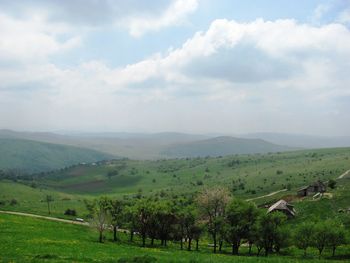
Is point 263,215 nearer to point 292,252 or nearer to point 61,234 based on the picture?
point 292,252

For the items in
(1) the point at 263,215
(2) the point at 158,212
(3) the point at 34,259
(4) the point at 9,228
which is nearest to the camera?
(3) the point at 34,259

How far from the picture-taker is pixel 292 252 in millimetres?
57156

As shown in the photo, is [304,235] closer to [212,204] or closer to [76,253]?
[212,204]

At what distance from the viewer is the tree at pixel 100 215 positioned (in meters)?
62.8

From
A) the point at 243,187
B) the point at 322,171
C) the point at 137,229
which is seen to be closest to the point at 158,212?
the point at 137,229

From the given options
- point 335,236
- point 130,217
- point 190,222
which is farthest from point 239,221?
point 130,217

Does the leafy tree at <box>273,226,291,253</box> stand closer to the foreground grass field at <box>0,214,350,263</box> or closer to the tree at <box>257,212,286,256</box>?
the tree at <box>257,212,286,256</box>

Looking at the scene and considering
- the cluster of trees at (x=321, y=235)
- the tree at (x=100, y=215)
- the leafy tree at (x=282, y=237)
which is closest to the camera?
the cluster of trees at (x=321, y=235)

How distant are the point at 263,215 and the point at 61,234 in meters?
31.2

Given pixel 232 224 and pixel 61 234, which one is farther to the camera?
pixel 61 234

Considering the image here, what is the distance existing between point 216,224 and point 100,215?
61.3 feet

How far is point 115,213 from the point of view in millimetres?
67500

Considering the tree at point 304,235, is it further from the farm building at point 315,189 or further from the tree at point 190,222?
the farm building at point 315,189

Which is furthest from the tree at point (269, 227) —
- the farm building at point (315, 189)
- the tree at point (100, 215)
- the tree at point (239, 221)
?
the farm building at point (315, 189)
